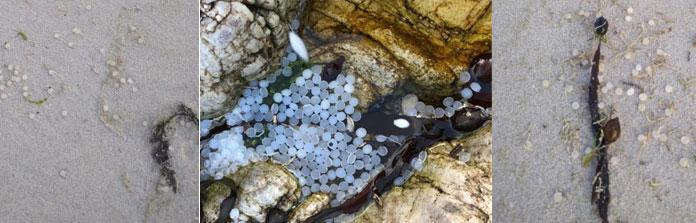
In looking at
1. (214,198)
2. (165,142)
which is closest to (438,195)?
(214,198)

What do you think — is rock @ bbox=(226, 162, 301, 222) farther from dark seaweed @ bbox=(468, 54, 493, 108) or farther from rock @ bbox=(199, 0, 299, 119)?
dark seaweed @ bbox=(468, 54, 493, 108)

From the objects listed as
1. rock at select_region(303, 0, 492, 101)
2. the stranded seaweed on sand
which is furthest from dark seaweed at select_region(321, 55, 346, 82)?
the stranded seaweed on sand

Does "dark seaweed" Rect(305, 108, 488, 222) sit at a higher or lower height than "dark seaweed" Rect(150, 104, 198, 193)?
higher

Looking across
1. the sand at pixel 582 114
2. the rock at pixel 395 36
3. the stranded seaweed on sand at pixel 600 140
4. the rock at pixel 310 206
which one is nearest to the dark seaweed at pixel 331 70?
the rock at pixel 395 36

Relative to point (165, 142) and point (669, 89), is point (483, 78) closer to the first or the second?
point (669, 89)

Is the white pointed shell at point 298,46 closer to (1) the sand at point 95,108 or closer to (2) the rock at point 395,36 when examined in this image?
(2) the rock at point 395,36

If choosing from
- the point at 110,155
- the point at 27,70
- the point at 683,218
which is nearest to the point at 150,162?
the point at 110,155
